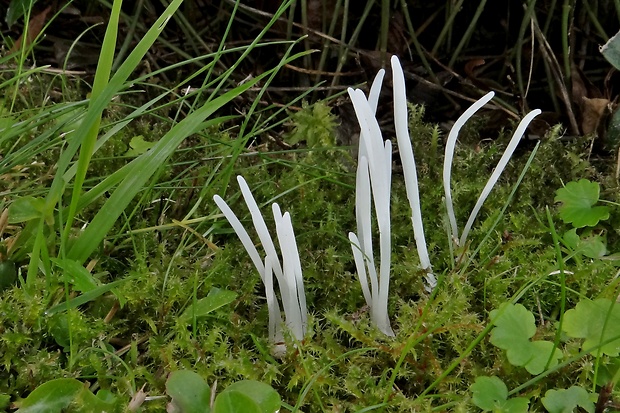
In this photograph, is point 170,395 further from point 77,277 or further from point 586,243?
point 586,243

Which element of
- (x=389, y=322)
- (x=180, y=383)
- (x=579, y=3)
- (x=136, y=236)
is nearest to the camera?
(x=180, y=383)

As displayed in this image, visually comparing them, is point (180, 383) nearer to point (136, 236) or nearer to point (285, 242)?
point (285, 242)

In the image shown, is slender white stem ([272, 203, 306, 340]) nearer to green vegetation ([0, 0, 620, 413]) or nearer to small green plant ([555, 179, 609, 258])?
green vegetation ([0, 0, 620, 413])

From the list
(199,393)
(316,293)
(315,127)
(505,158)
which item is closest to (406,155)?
(505,158)

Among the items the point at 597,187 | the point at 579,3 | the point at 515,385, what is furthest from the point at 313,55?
the point at 515,385

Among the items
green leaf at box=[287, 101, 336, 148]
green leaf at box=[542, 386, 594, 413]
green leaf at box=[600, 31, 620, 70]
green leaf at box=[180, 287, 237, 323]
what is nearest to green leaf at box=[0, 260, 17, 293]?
green leaf at box=[180, 287, 237, 323]

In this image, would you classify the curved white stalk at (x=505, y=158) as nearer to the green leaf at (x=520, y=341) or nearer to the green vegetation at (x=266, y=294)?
the green vegetation at (x=266, y=294)
